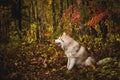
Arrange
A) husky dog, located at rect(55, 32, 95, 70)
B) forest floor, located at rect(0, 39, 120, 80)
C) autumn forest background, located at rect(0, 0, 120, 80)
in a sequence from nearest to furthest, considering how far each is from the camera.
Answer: autumn forest background, located at rect(0, 0, 120, 80), forest floor, located at rect(0, 39, 120, 80), husky dog, located at rect(55, 32, 95, 70)

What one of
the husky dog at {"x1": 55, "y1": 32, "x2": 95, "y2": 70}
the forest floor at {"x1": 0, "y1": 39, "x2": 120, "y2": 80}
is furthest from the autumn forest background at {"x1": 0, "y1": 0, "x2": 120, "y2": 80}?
the husky dog at {"x1": 55, "y1": 32, "x2": 95, "y2": 70}

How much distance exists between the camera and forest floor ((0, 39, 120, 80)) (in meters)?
8.31

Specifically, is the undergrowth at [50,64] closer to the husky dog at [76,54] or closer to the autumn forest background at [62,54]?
the autumn forest background at [62,54]

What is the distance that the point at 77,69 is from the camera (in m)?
9.74

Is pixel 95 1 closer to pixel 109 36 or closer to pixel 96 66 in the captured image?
pixel 96 66

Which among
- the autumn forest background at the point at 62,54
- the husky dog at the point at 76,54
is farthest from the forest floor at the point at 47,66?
the husky dog at the point at 76,54

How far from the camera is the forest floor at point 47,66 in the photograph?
8312 millimetres

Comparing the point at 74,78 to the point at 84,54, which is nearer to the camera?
the point at 74,78

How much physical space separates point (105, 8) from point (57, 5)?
1545 cm

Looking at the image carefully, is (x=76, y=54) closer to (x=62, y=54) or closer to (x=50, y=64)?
(x=50, y=64)

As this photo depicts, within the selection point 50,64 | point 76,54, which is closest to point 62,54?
point 50,64

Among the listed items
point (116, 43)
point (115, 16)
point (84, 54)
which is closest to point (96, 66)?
point (84, 54)

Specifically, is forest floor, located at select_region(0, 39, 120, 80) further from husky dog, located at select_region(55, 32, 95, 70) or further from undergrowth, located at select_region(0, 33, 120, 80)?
husky dog, located at select_region(55, 32, 95, 70)

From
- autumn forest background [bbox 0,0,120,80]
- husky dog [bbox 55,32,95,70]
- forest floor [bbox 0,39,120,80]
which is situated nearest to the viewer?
autumn forest background [bbox 0,0,120,80]
